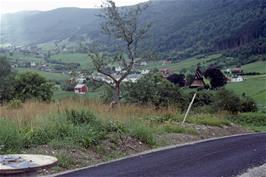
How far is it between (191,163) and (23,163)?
3.51 m

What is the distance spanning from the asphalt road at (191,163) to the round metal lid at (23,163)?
0.54 metres

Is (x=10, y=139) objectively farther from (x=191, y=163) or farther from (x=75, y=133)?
(x=191, y=163)

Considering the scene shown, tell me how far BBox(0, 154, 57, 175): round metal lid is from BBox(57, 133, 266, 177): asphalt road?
54 centimetres

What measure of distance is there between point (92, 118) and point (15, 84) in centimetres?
3101

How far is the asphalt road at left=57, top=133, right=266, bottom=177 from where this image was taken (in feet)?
27.8

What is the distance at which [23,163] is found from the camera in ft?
27.8

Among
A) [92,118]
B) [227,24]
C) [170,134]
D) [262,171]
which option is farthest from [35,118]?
[227,24]

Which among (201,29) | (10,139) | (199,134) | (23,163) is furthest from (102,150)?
(201,29)

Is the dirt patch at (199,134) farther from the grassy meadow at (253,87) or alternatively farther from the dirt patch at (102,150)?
the grassy meadow at (253,87)

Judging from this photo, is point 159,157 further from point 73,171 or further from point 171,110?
point 171,110

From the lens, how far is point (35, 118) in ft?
38.5

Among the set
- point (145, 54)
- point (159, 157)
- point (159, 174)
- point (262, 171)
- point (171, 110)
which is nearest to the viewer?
point (159, 174)

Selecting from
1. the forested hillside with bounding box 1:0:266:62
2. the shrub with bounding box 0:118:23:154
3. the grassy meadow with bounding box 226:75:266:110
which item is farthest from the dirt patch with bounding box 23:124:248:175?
the forested hillside with bounding box 1:0:266:62

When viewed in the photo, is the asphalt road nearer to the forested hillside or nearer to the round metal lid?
the round metal lid
